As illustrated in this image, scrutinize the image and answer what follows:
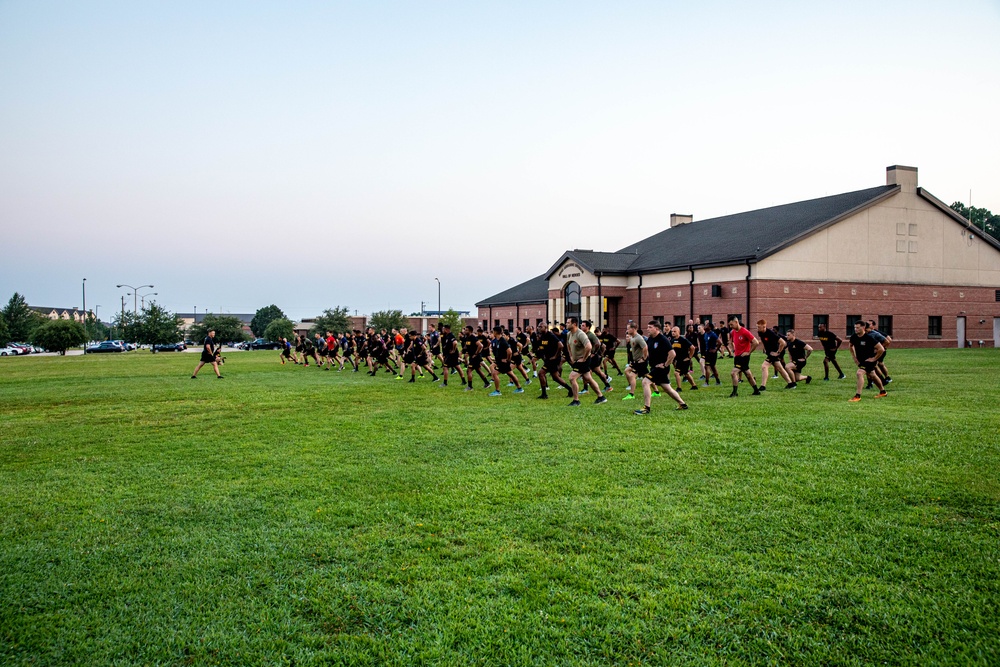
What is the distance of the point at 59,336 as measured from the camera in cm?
6462

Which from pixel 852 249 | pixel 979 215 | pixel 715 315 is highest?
pixel 979 215

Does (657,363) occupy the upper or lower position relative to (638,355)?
lower

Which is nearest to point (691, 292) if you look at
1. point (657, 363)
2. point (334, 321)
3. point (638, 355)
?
point (638, 355)

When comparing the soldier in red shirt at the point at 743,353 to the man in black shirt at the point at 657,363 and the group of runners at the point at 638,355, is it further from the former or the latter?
the man in black shirt at the point at 657,363

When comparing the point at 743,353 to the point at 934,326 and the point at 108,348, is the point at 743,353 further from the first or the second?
the point at 108,348

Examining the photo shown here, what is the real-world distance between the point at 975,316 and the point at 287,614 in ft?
168

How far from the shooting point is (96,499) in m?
7.12

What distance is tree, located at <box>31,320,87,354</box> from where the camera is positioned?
64625mm

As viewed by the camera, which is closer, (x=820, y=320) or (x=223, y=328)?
(x=820, y=320)

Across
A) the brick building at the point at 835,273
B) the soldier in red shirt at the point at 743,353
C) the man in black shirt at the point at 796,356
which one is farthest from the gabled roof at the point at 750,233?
the soldier in red shirt at the point at 743,353

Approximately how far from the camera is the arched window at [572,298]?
162 ft

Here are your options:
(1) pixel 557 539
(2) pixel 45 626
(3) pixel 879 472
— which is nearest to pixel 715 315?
(3) pixel 879 472

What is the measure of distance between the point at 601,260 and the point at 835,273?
15.5 metres

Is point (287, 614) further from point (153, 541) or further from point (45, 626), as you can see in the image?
point (153, 541)
